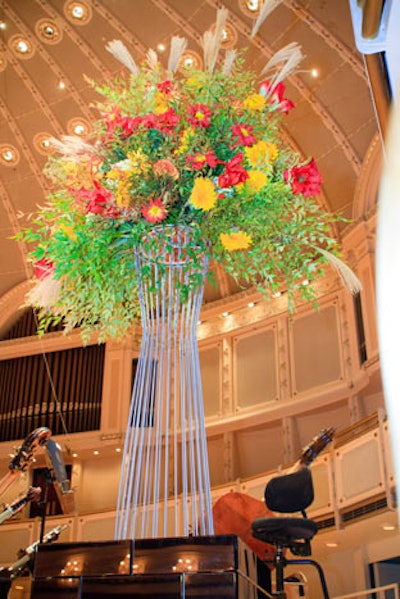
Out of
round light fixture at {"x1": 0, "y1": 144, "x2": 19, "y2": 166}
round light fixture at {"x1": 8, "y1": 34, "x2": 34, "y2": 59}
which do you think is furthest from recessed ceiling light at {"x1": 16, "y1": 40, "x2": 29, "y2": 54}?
round light fixture at {"x1": 0, "y1": 144, "x2": 19, "y2": 166}

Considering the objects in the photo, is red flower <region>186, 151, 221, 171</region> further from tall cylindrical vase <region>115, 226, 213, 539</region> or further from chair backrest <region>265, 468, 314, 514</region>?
chair backrest <region>265, 468, 314, 514</region>

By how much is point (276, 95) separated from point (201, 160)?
45cm

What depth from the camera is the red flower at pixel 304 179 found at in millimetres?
2410

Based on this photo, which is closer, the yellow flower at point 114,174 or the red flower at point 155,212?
the red flower at point 155,212

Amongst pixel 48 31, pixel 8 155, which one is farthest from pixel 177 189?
pixel 8 155

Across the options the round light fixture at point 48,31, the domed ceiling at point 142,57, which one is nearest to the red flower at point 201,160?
the domed ceiling at point 142,57

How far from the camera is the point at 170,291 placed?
7.54 feet

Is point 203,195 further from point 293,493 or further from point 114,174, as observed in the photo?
point 293,493

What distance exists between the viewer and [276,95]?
2.54 metres

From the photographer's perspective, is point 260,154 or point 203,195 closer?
point 203,195

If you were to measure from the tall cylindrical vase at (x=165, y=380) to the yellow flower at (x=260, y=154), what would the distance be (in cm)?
31

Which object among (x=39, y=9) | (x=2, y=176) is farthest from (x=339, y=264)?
(x=2, y=176)

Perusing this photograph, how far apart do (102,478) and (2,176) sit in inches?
211

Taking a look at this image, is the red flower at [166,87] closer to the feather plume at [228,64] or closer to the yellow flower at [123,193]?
the feather plume at [228,64]
